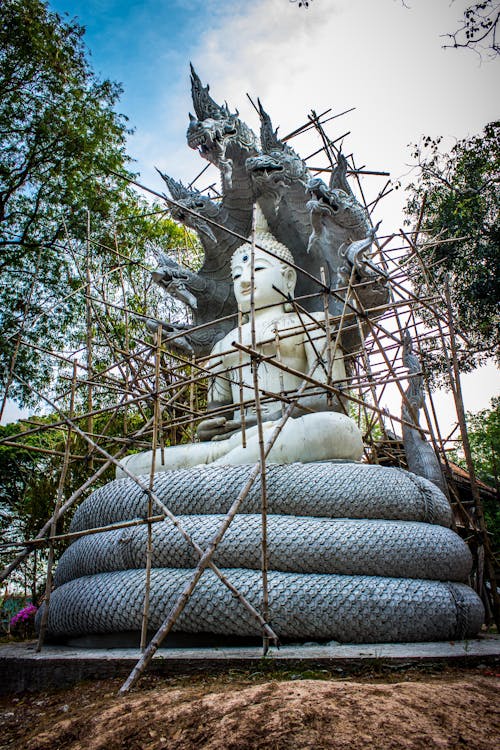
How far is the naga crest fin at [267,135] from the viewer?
5.29 m

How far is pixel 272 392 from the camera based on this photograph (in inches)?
192

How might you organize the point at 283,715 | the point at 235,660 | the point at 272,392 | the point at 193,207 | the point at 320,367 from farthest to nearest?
1. the point at 193,207
2. the point at 320,367
3. the point at 272,392
4. the point at 235,660
5. the point at 283,715

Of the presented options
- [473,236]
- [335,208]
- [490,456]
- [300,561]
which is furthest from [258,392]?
[490,456]

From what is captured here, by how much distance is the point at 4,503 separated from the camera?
10539 millimetres

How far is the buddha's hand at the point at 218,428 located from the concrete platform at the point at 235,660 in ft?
6.94

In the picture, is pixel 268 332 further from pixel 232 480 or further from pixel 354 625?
pixel 354 625

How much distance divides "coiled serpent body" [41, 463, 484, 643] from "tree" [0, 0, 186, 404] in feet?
21.5

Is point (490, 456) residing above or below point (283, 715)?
above

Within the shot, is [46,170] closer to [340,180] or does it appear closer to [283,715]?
[340,180]

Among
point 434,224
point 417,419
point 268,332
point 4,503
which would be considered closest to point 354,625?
point 417,419

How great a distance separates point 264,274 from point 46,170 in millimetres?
6467

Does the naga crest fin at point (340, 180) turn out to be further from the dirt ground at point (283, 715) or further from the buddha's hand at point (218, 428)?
the dirt ground at point (283, 715)

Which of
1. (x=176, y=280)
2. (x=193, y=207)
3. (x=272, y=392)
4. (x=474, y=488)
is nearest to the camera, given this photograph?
(x=474, y=488)

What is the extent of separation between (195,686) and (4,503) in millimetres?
9206
